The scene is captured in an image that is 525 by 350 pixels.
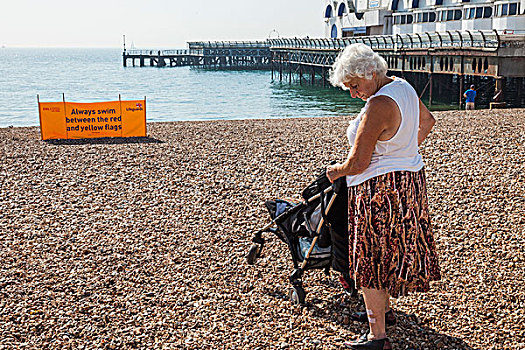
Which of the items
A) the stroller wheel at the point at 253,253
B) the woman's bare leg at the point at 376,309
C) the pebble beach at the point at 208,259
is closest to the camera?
the woman's bare leg at the point at 376,309

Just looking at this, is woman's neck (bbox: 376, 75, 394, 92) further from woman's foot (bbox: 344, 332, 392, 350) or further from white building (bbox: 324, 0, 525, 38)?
white building (bbox: 324, 0, 525, 38)

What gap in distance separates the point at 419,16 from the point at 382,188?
139ft

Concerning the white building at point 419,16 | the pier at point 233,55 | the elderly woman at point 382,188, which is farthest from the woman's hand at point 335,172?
the pier at point 233,55

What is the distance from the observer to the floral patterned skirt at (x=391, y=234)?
320 centimetres

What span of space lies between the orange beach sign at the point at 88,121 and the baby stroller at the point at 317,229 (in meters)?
9.22

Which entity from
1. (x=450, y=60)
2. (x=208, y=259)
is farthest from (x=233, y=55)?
(x=208, y=259)

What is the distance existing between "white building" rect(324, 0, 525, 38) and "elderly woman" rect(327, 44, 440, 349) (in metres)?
31.9

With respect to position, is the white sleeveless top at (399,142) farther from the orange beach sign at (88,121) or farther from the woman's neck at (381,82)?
the orange beach sign at (88,121)

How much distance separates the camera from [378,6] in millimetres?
48719

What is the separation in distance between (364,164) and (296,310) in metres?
1.36

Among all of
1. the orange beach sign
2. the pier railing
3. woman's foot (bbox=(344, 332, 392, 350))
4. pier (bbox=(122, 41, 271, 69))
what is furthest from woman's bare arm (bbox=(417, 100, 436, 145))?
pier (bbox=(122, 41, 271, 69))

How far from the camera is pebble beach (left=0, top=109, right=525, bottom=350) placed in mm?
3799

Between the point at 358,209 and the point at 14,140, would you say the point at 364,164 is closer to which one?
the point at 358,209

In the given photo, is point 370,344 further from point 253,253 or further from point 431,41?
point 431,41
